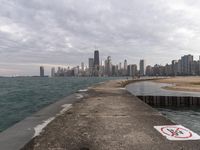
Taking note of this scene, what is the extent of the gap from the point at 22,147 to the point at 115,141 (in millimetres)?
3034

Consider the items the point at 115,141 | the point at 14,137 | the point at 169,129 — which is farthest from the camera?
the point at 169,129

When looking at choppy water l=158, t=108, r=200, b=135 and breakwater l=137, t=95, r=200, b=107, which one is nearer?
choppy water l=158, t=108, r=200, b=135

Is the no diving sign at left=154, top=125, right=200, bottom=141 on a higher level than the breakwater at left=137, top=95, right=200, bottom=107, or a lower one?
higher

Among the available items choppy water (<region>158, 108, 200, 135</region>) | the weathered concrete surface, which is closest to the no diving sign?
the weathered concrete surface

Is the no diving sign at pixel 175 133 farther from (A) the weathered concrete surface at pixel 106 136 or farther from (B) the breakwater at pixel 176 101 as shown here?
(B) the breakwater at pixel 176 101

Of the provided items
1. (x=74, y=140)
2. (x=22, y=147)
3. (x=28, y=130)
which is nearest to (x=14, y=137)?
(x=28, y=130)

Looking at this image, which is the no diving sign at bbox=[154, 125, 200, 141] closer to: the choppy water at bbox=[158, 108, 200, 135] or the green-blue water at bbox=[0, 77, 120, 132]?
the choppy water at bbox=[158, 108, 200, 135]

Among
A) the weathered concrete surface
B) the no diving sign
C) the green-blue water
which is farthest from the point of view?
the green-blue water

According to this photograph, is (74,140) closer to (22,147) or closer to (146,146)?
(22,147)

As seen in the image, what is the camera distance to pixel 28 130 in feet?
31.2

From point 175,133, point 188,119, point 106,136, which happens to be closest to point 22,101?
point 188,119

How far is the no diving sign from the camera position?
784 centimetres

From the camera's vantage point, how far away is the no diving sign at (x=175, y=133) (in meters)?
7.84

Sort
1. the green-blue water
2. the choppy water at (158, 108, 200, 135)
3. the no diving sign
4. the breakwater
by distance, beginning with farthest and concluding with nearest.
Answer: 1. the breakwater
2. the green-blue water
3. the choppy water at (158, 108, 200, 135)
4. the no diving sign
